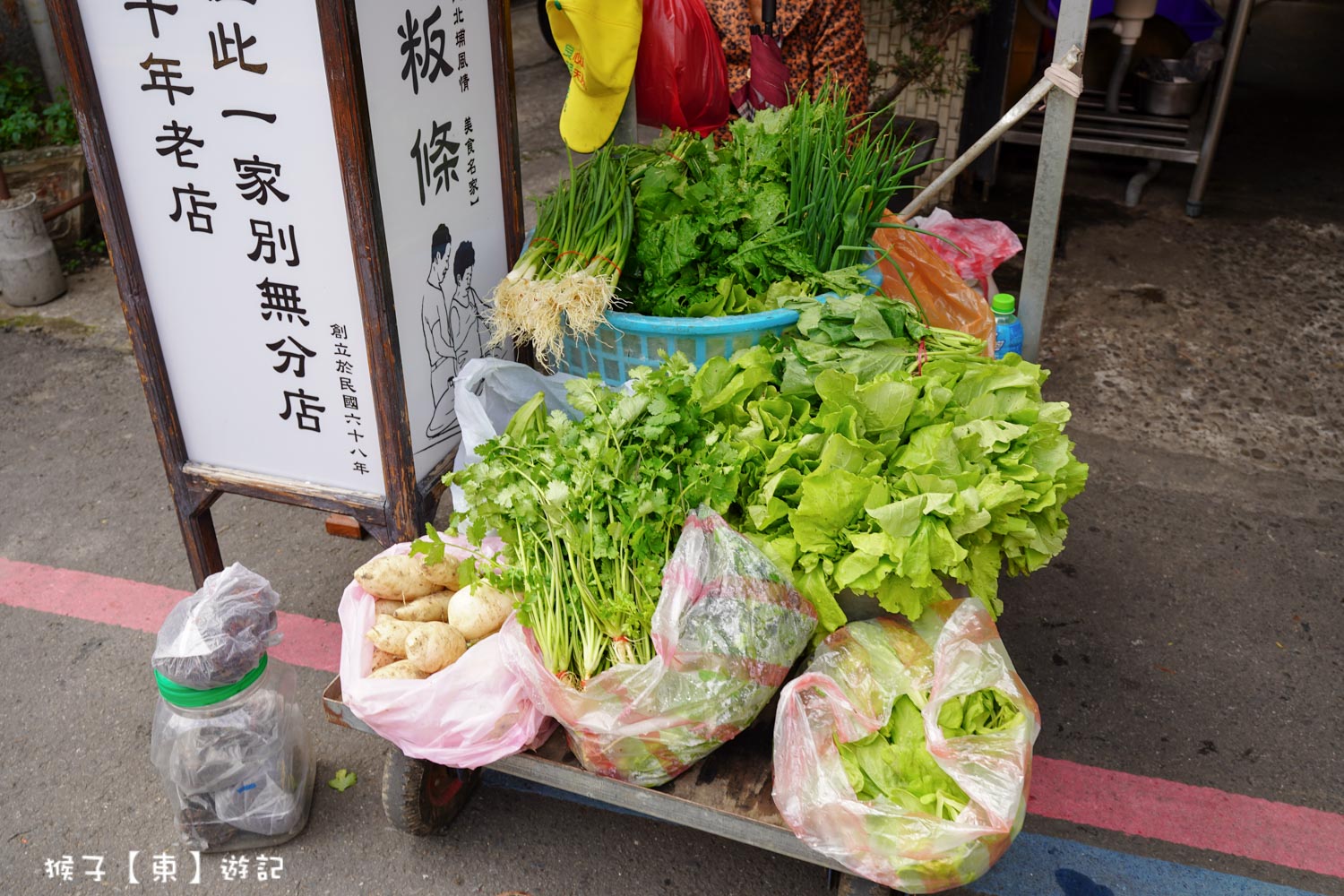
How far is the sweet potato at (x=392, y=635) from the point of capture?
2623mm

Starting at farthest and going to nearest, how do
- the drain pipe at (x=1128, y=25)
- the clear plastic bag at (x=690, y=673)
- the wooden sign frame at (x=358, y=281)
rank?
the drain pipe at (x=1128, y=25)
the wooden sign frame at (x=358, y=281)
the clear plastic bag at (x=690, y=673)

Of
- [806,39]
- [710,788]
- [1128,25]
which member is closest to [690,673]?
[710,788]

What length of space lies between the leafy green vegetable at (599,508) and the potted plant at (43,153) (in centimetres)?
501

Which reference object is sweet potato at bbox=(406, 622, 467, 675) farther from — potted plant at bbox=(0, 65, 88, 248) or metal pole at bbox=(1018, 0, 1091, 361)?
potted plant at bbox=(0, 65, 88, 248)

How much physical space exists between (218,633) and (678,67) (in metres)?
2.55

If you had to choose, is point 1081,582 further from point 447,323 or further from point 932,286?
point 447,323

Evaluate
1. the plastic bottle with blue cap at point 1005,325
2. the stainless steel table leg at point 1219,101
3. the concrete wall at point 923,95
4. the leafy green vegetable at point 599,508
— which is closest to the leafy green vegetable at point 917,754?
the leafy green vegetable at point 599,508

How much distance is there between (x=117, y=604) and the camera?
3.94 m

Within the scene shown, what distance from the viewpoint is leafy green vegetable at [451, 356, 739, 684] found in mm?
2508

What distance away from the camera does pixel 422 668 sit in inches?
102

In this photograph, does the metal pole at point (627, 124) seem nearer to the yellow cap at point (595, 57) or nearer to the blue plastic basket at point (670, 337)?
the yellow cap at point (595, 57)

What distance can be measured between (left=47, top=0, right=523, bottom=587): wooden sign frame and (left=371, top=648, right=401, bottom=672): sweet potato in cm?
63

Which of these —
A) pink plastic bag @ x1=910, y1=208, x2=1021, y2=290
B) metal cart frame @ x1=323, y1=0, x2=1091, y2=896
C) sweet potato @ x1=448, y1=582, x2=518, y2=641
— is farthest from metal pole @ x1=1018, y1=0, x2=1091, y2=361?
sweet potato @ x1=448, y1=582, x2=518, y2=641

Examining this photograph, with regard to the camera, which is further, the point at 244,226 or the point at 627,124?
the point at 627,124
